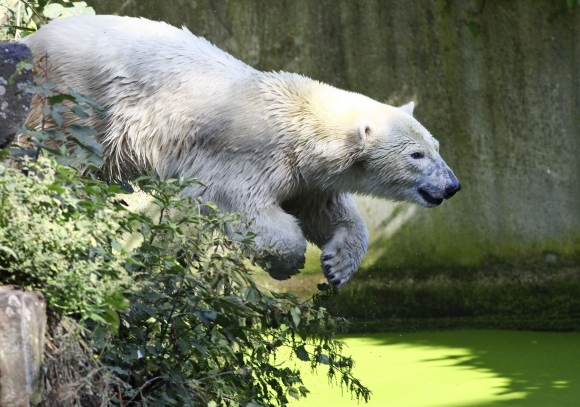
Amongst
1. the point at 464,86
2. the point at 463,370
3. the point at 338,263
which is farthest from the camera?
the point at 464,86

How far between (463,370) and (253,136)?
2526 millimetres

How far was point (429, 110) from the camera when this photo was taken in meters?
7.04

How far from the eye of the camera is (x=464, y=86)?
23.1 ft

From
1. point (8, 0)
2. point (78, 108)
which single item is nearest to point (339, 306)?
point (8, 0)

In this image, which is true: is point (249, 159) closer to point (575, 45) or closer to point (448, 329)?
point (448, 329)

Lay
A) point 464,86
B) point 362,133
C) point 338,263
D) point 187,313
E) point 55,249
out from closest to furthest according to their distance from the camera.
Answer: point 55,249 < point 187,313 < point 362,133 < point 338,263 < point 464,86

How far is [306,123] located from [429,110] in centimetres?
332

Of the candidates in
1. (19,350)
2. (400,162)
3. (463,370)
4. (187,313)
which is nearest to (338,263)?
(400,162)

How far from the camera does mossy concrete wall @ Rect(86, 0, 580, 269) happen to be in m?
6.98

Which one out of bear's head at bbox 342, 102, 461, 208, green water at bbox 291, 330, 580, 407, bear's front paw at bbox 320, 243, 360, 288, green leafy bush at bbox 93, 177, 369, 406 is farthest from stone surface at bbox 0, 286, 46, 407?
green water at bbox 291, 330, 580, 407

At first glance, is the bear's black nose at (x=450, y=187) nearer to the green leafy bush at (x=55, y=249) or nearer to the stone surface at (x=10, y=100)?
the green leafy bush at (x=55, y=249)

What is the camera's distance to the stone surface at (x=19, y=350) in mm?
2412

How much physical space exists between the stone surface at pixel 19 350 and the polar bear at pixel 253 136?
140cm

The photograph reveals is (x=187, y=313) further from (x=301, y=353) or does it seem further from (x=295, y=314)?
(x=301, y=353)
